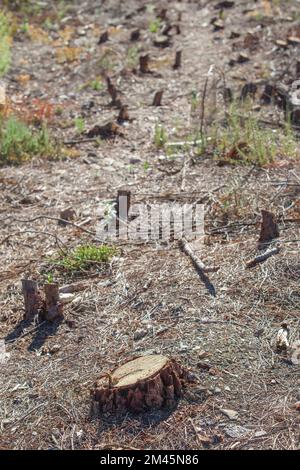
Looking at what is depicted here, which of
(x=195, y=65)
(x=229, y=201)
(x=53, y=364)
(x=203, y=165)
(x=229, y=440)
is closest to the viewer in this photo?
(x=229, y=440)

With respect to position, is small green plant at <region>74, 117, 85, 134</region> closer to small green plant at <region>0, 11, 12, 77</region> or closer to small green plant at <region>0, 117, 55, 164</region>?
small green plant at <region>0, 117, 55, 164</region>

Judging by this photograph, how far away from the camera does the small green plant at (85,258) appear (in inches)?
183

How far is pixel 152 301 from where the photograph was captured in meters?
4.10

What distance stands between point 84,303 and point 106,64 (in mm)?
5773

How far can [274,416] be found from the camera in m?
3.15

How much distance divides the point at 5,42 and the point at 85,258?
6256 mm

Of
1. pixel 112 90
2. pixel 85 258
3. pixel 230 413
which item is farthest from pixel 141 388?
pixel 112 90

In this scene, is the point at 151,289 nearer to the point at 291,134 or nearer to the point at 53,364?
the point at 53,364

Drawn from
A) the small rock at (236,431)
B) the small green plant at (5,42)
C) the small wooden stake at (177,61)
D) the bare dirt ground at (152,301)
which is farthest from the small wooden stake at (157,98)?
the small rock at (236,431)

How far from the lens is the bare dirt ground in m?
3.20

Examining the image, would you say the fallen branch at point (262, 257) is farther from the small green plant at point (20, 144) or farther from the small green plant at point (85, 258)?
the small green plant at point (20, 144)

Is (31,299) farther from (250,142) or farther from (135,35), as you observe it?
(135,35)

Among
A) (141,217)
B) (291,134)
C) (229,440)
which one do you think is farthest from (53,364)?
(291,134)

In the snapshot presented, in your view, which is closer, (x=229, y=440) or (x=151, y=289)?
(x=229, y=440)
